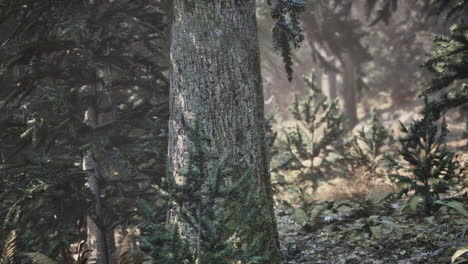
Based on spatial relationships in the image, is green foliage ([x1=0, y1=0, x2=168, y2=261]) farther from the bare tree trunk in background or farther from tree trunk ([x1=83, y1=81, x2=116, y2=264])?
the bare tree trunk in background

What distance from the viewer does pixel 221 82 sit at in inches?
180

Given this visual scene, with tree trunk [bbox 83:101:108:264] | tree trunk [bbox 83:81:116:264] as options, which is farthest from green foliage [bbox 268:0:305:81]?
tree trunk [bbox 83:101:108:264]

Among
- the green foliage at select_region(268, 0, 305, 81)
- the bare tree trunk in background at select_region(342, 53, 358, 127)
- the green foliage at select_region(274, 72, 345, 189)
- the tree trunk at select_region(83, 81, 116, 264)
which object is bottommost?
the tree trunk at select_region(83, 81, 116, 264)

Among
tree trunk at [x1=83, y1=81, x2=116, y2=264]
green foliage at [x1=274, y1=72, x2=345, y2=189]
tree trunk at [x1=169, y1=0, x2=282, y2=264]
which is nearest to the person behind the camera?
tree trunk at [x1=169, y1=0, x2=282, y2=264]

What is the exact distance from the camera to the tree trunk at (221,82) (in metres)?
4.56

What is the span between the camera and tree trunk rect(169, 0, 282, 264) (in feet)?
15.0

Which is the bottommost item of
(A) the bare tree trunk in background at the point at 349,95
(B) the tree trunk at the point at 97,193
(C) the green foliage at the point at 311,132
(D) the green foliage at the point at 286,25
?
(B) the tree trunk at the point at 97,193

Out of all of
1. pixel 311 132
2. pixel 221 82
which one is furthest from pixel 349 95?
pixel 221 82

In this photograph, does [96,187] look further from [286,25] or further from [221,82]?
[286,25]

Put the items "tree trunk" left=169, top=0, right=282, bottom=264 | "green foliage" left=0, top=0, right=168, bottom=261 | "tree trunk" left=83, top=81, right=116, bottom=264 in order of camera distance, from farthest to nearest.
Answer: "tree trunk" left=83, top=81, right=116, bottom=264 < "green foliage" left=0, top=0, right=168, bottom=261 < "tree trunk" left=169, top=0, right=282, bottom=264

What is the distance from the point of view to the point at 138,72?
6.68 m

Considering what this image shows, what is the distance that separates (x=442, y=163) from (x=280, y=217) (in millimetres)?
3049

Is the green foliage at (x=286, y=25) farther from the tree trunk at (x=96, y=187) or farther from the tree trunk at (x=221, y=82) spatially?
the tree trunk at (x=96, y=187)

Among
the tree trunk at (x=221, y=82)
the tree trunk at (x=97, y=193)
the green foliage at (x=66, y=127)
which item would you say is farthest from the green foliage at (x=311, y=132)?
the tree trunk at (x=221, y=82)
